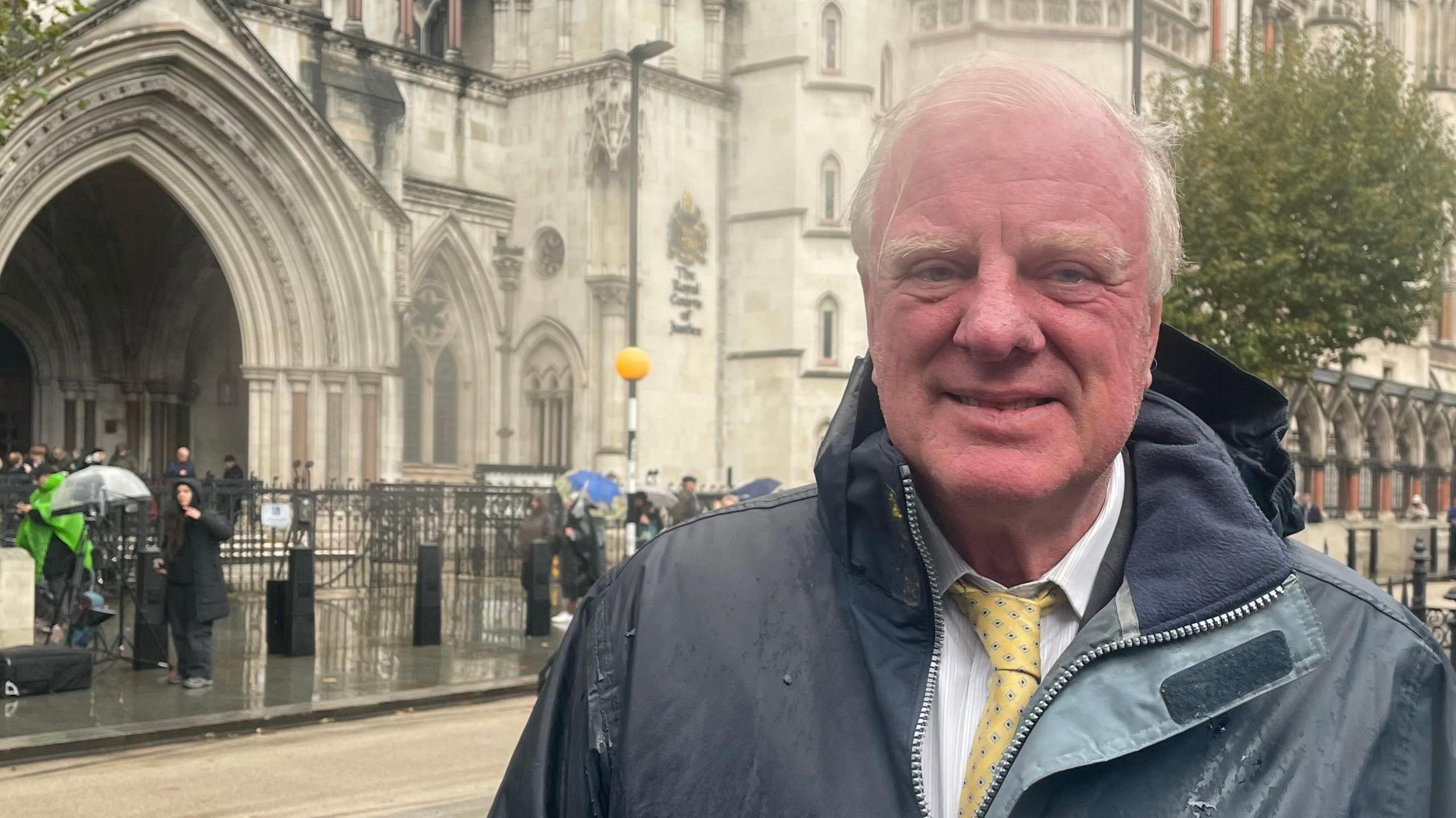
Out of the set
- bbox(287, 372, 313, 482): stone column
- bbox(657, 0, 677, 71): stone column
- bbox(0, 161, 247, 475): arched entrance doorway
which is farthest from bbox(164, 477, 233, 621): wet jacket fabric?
bbox(657, 0, 677, 71): stone column

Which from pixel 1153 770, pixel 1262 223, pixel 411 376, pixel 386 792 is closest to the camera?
pixel 1153 770

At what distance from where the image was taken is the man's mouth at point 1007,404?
5.60 ft

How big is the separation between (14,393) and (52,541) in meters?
17.1

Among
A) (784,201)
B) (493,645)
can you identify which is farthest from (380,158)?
(493,645)

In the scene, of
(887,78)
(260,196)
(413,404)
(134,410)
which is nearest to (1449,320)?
(887,78)

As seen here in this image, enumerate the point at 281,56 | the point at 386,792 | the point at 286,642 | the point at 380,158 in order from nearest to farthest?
the point at 386,792
the point at 286,642
the point at 281,56
the point at 380,158

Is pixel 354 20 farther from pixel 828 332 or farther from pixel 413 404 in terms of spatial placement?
pixel 828 332

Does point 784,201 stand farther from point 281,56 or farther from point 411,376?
point 281,56

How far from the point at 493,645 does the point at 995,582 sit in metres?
13.3

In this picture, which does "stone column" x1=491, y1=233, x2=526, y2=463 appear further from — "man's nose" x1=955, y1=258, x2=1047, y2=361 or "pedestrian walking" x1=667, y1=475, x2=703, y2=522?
"man's nose" x1=955, y1=258, x2=1047, y2=361

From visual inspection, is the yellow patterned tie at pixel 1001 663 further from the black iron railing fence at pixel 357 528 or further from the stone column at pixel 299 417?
the stone column at pixel 299 417

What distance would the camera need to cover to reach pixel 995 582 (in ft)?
6.04

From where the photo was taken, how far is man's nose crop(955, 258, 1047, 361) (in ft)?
5.44

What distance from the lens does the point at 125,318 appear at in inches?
1142
